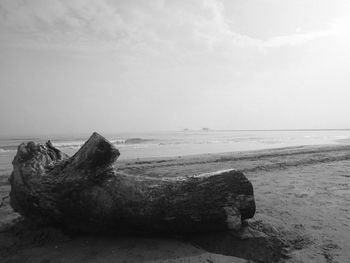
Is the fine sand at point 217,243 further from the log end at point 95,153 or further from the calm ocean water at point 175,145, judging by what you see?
the calm ocean water at point 175,145

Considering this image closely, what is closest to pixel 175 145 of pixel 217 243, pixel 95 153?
pixel 95 153

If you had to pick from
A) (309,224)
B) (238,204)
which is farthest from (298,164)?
(238,204)

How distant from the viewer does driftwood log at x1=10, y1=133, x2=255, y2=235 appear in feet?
11.8

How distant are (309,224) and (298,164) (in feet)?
23.6

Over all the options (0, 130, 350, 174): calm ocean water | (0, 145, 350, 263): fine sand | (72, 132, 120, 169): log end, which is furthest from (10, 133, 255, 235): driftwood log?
(0, 130, 350, 174): calm ocean water

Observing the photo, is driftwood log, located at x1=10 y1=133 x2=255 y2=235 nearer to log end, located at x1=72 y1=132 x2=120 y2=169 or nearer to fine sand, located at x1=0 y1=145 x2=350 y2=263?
log end, located at x1=72 y1=132 x2=120 y2=169

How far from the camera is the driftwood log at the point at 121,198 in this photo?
361 centimetres

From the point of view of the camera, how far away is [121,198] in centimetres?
365

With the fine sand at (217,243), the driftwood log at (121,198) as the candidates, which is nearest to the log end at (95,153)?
the driftwood log at (121,198)

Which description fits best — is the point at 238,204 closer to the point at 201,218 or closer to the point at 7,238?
the point at 201,218

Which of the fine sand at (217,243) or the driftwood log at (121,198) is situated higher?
the driftwood log at (121,198)

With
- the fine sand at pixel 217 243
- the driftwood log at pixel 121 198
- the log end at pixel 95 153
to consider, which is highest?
the log end at pixel 95 153

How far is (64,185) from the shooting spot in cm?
366

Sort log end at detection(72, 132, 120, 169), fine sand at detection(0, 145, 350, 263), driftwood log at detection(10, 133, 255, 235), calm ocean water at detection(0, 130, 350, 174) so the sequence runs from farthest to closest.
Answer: calm ocean water at detection(0, 130, 350, 174), log end at detection(72, 132, 120, 169), driftwood log at detection(10, 133, 255, 235), fine sand at detection(0, 145, 350, 263)
